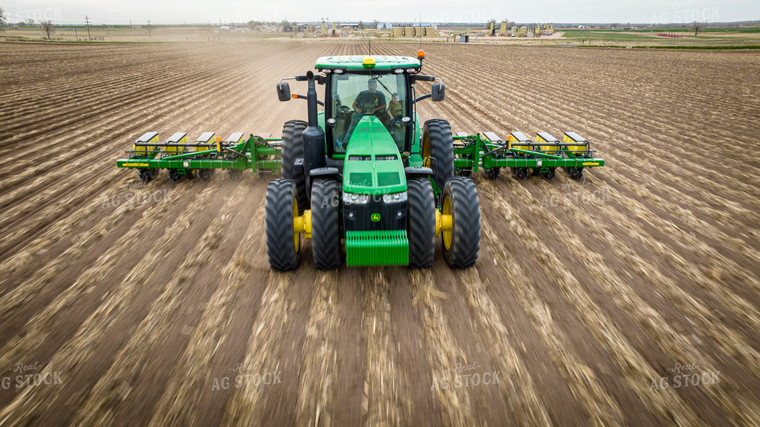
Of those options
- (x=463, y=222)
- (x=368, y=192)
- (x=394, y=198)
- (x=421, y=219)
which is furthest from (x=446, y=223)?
(x=368, y=192)

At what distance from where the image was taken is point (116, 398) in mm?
3363

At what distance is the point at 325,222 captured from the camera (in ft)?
15.2

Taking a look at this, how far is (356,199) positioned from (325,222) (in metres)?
0.44

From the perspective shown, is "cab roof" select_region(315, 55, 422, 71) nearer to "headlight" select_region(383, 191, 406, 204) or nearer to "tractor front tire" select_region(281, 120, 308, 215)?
"tractor front tire" select_region(281, 120, 308, 215)

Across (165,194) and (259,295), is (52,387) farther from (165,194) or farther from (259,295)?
(165,194)

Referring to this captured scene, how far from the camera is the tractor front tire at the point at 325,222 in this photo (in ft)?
15.1

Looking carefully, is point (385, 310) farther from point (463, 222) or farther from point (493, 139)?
point (493, 139)

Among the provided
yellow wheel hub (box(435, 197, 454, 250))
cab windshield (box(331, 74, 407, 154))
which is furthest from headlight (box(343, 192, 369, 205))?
cab windshield (box(331, 74, 407, 154))

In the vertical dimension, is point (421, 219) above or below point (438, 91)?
below

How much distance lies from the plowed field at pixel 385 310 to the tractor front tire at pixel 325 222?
28 cm

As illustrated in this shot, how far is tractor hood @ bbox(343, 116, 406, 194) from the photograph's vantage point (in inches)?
175

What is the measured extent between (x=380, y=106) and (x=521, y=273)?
2729 millimetres

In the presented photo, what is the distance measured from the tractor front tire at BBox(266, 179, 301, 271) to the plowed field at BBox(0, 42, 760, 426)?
23 centimetres

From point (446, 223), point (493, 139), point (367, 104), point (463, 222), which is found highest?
point (367, 104)
